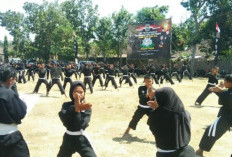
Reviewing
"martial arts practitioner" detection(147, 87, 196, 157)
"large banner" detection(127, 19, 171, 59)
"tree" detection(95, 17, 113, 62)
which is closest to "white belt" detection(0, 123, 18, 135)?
"martial arts practitioner" detection(147, 87, 196, 157)

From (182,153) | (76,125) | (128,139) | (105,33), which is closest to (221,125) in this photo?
(182,153)

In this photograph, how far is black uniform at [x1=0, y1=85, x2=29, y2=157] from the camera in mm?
3276

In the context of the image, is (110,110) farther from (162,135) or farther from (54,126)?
(162,135)

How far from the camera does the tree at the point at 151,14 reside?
38250 millimetres

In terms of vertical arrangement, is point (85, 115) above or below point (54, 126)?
above

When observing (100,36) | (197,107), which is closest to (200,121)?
(197,107)

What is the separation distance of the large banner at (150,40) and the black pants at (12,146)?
2664cm

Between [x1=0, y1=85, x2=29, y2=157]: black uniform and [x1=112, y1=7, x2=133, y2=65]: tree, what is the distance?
126ft

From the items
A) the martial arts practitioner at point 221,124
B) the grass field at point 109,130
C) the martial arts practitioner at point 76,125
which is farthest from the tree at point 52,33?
the martial arts practitioner at point 76,125

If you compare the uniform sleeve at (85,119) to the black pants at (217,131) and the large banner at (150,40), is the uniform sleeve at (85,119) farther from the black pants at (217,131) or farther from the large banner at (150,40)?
the large banner at (150,40)

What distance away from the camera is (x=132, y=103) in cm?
1152

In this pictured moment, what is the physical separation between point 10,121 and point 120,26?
128 feet

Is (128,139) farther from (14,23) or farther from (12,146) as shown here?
(14,23)

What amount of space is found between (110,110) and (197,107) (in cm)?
366
